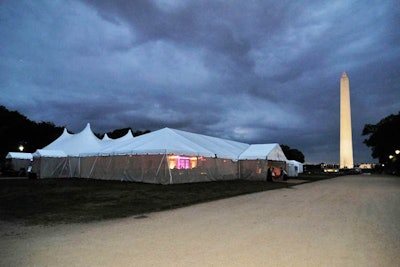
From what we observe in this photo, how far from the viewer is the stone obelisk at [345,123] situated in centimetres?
5741

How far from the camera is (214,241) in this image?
17.9 feet

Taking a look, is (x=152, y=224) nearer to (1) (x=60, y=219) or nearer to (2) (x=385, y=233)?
(1) (x=60, y=219)

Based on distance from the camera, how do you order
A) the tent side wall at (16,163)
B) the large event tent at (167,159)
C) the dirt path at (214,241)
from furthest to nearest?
the tent side wall at (16,163), the large event tent at (167,159), the dirt path at (214,241)

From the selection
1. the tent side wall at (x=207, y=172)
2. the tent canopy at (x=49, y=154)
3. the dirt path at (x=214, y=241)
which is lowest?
the dirt path at (x=214, y=241)

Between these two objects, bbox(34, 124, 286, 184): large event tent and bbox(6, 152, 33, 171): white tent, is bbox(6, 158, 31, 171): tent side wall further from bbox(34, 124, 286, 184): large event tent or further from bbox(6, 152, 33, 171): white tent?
bbox(34, 124, 286, 184): large event tent

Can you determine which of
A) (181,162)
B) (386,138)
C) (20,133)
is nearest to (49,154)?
(181,162)

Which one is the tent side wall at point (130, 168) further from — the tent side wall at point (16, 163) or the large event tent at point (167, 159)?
the tent side wall at point (16, 163)

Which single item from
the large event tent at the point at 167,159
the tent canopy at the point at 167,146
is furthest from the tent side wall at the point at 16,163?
the tent canopy at the point at 167,146

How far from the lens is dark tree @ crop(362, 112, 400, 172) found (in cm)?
4312

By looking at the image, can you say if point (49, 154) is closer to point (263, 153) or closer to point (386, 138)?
point (263, 153)

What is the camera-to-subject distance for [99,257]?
4484 millimetres

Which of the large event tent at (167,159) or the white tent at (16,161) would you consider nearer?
the large event tent at (167,159)

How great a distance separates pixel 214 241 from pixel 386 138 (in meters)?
48.7

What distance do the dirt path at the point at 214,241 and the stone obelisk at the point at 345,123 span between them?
179 feet
